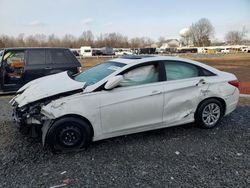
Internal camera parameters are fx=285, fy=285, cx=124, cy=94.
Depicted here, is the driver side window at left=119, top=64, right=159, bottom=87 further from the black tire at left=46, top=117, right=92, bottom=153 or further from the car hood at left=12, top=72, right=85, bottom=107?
the black tire at left=46, top=117, right=92, bottom=153

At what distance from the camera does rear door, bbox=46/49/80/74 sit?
30.2ft

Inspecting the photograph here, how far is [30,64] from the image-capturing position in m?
9.03

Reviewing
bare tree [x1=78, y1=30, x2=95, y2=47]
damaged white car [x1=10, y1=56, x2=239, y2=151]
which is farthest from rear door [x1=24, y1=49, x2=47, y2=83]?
bare tree [x1=78, y1=30, x2=95, y2=47]

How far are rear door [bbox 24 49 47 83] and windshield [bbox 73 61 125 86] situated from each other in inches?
158

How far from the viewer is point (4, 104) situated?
780 cm

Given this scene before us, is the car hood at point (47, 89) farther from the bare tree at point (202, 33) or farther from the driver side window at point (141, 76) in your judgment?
the bare tree at point (202, 33)

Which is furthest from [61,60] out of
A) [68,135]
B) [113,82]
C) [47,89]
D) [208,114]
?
[208,114]

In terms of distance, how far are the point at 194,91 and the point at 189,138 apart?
0.85m

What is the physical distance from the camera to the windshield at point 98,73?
189 inches

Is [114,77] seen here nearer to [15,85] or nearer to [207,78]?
[207,78]

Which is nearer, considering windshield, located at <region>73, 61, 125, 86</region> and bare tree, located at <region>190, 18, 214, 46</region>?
windshield, located at <region>73, 61, 125, 86</region>

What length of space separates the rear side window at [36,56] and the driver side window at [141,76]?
5.21 m

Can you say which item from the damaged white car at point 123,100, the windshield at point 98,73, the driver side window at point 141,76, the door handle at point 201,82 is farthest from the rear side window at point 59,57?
the door handle at point 201,82

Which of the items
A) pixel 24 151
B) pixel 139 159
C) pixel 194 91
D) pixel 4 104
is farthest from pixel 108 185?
pixel 4 104
